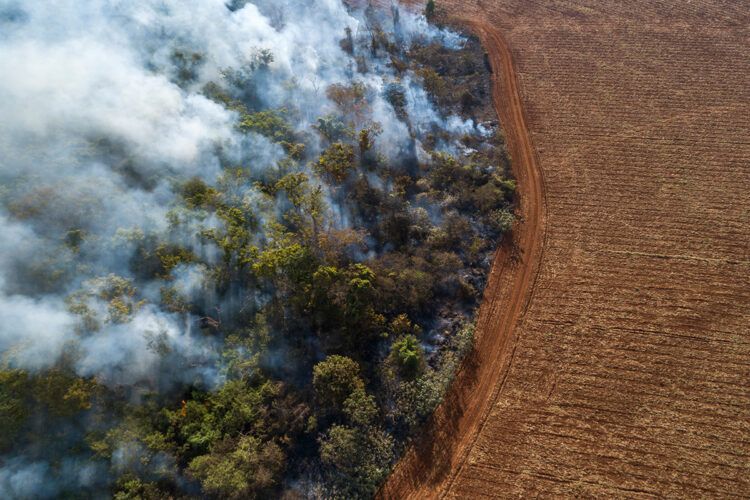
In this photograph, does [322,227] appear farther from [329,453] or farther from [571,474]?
[571,474]

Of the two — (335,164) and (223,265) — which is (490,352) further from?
(223,265)

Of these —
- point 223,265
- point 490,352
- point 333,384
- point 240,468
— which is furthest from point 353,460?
point 223,265

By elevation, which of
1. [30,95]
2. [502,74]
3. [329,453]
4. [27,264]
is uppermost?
[502,74]

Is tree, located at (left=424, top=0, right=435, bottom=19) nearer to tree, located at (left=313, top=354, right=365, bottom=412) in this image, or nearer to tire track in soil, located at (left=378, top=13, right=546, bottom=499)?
tire track in soil, located at (left=378, top=13, right=546, bottom=499)

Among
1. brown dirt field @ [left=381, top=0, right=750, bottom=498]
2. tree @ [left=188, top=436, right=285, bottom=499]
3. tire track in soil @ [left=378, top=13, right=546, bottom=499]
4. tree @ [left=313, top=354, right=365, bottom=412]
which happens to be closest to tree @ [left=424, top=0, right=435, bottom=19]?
brown dirt field @ [left=381, top=0, right=750, bottom=498]

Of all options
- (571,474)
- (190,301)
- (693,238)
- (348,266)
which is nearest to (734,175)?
(693,238)
